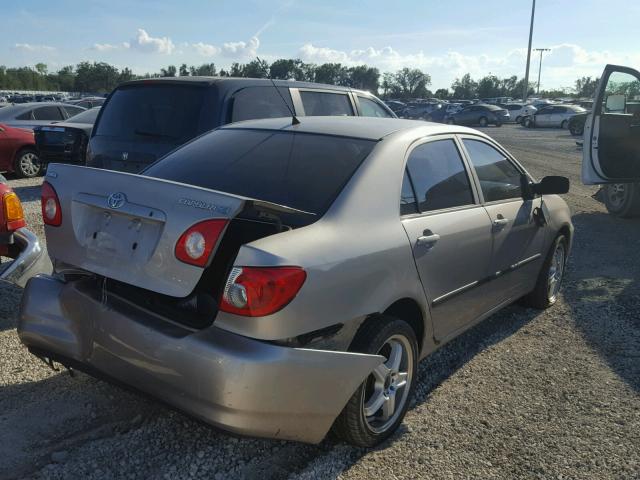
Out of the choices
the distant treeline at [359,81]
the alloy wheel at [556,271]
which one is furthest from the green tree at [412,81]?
the alloy wheel at [556,271]

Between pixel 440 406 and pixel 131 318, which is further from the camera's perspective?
pixel 440 406

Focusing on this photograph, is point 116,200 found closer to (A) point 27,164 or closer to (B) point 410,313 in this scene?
(B) point 410,313

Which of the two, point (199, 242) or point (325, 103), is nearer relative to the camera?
point (199, 242)

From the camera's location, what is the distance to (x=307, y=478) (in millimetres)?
2721

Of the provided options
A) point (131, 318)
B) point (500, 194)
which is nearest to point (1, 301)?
point (131, 318)

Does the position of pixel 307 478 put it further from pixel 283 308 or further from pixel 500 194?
pixel 500 194

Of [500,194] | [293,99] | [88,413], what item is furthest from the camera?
[293,99]

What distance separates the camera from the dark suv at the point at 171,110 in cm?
586

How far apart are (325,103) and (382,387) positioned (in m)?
4.73

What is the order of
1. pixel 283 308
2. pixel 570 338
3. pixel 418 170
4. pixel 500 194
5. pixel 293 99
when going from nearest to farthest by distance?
pixel 283 308, pixel 418 170, pixel 500 194, pixel 570 338, pixel 293 99

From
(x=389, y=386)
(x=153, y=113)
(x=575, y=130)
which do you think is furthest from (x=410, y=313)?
(x=575, y=130)

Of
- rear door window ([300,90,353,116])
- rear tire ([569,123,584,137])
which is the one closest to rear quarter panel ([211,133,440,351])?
rear door window ([300,90,353,116])

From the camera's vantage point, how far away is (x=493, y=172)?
427 cm

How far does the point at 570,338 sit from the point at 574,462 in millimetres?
1788
